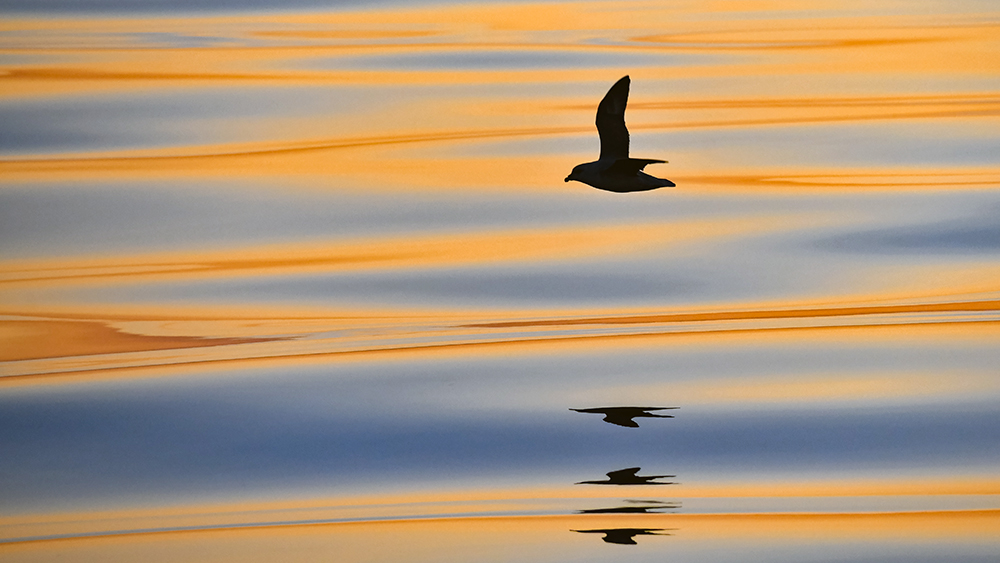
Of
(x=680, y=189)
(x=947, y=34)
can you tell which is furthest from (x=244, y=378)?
(x=947, y=34)

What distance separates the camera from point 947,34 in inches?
475

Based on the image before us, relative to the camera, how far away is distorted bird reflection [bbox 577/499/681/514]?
531 centimetres

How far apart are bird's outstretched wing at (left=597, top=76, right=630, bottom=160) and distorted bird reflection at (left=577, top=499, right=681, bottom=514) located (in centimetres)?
295

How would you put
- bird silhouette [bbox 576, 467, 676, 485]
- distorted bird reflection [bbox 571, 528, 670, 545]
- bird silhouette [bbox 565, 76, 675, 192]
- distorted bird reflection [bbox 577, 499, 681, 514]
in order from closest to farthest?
distorted bird reflection [bbox 571, 528, 670, 545] → distorted bird reflection [bbox 577, 499, 681, 514] → bird silhouette [bbox 576, 467, 676, 485] → bird silhouette [bbox 565, 76, 675, 192]

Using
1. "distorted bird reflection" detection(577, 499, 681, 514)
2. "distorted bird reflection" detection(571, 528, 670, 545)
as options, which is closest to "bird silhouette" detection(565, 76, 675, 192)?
"distorted bird reflection" detection(577, 499, 681, 514)

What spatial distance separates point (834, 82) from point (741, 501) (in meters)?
6.54

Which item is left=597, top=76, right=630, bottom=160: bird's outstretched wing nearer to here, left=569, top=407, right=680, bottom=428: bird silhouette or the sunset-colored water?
the sunset-colored water

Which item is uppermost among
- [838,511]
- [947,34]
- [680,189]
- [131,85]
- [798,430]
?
[947,34]

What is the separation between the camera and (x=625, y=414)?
6.23 meters

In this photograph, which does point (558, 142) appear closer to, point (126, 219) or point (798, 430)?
point (126, 219)

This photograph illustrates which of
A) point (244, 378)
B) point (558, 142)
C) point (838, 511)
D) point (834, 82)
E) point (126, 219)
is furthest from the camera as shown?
point (834, 82)

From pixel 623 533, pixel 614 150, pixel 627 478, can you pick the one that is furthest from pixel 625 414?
pixel 614 150

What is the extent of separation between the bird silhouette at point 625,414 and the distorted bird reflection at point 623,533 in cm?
94

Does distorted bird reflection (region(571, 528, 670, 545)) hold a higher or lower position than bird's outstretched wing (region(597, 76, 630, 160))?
lower
